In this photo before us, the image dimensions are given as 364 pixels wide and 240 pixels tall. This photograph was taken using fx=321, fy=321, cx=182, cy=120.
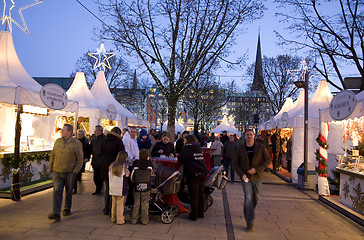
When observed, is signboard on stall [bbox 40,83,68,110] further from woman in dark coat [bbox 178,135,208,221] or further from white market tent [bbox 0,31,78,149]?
woman in dark coat [bbox 178,135,208,221]

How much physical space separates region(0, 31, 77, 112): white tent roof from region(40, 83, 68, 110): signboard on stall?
0.23m

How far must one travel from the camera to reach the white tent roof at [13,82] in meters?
8.19

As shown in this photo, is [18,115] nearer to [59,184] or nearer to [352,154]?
[59,184]

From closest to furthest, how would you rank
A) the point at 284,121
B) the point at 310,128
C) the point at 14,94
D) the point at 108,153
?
the point at 108,153, the point at 14,94, the point at 310,128, the point at 284,121

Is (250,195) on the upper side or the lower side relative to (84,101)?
lower

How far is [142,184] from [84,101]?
1006 centimetres

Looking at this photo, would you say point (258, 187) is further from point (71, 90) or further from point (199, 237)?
point (71, 90)

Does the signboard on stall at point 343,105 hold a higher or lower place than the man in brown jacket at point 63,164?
higher

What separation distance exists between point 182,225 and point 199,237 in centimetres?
77

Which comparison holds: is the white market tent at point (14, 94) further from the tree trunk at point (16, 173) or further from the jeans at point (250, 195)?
the jeans at point (250, 195)

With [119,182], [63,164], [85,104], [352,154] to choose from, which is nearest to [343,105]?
[352,154]

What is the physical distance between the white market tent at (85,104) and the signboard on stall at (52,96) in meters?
4.73

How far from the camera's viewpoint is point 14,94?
26.8ft

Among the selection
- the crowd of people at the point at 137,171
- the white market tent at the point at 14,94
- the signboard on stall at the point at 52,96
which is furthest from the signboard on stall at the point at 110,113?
the crowd of people at the point at 137,171
